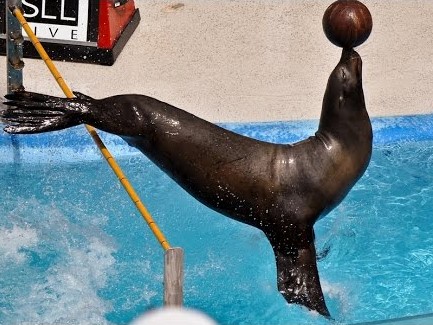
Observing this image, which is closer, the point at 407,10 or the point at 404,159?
the point at 404,159

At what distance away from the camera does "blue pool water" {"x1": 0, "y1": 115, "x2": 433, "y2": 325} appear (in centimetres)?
498

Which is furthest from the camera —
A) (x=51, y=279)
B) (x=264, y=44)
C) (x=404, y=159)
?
(x=264, y=44)

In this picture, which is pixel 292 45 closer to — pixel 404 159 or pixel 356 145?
pixel 404 159

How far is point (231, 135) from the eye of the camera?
420cm

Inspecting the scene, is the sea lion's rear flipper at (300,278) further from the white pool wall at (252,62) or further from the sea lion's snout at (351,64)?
the white pool wall at (252,62)

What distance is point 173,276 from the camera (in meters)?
3.42

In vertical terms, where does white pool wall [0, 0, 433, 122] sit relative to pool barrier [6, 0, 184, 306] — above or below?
below

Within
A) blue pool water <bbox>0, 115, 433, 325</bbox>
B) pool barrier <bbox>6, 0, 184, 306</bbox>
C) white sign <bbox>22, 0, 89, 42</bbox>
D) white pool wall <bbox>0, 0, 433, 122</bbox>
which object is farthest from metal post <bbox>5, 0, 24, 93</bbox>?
white sign <bbox>22, 0, 89, 42</bbox>

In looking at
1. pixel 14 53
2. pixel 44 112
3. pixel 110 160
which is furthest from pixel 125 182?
pixel 14 53

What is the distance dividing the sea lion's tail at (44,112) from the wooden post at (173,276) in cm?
93

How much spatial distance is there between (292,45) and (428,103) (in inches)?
36.3

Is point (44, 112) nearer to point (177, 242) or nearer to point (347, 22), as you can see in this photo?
point (347, 22)

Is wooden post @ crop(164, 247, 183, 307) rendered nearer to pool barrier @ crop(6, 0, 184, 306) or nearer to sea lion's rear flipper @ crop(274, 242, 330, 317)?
pool barrier @ crop(6, 0, 184, 306)

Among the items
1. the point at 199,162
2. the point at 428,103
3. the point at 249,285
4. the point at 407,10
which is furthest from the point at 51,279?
the point at 407,10
